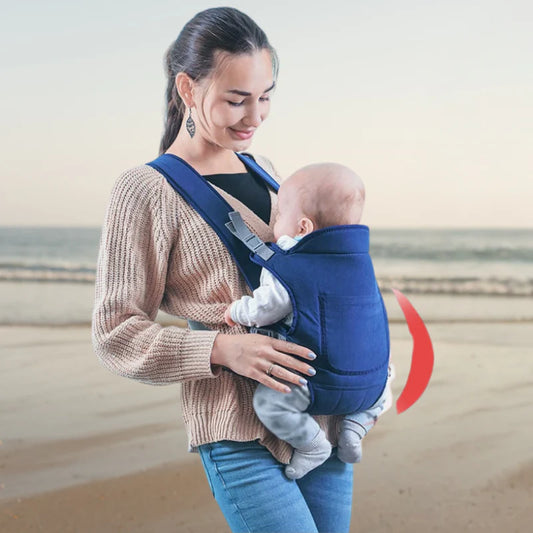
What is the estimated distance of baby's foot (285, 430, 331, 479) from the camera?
4.45 ft

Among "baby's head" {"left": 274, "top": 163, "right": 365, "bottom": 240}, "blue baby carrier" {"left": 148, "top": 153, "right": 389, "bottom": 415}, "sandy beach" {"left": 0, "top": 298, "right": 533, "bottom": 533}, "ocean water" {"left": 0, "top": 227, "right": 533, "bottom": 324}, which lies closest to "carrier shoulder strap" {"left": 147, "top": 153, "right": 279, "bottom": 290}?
"blue baby carrier" {"left": 148, "top": 153, "right": 389, "bottom": 415}

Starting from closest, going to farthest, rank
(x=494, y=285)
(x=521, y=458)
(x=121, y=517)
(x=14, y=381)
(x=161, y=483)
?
1. (x=121, y=517)
2. (x=161, y=483)
3. (x=521, y=458)
4. (x=14, y=381)
5. (x=494, y=285)

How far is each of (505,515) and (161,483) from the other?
1.61 metres

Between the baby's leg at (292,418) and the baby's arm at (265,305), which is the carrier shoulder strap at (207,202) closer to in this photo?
the baby's arm at (265,305)

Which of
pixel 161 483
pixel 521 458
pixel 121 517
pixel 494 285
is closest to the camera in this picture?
pixel 121 517

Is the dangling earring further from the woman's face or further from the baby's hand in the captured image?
the baby's hand

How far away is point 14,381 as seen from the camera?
4832 mm

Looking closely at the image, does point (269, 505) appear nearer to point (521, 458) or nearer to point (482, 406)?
point (521, 458)

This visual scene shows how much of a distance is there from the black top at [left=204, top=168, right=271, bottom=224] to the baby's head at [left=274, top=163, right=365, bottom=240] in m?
0.16

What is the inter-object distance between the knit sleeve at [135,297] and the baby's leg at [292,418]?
121mm

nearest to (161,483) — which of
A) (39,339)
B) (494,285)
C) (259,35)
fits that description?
(259,35)

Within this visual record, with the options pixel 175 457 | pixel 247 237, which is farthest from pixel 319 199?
pixel 175 457

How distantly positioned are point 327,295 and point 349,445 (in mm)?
330

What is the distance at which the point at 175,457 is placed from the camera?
360cm
